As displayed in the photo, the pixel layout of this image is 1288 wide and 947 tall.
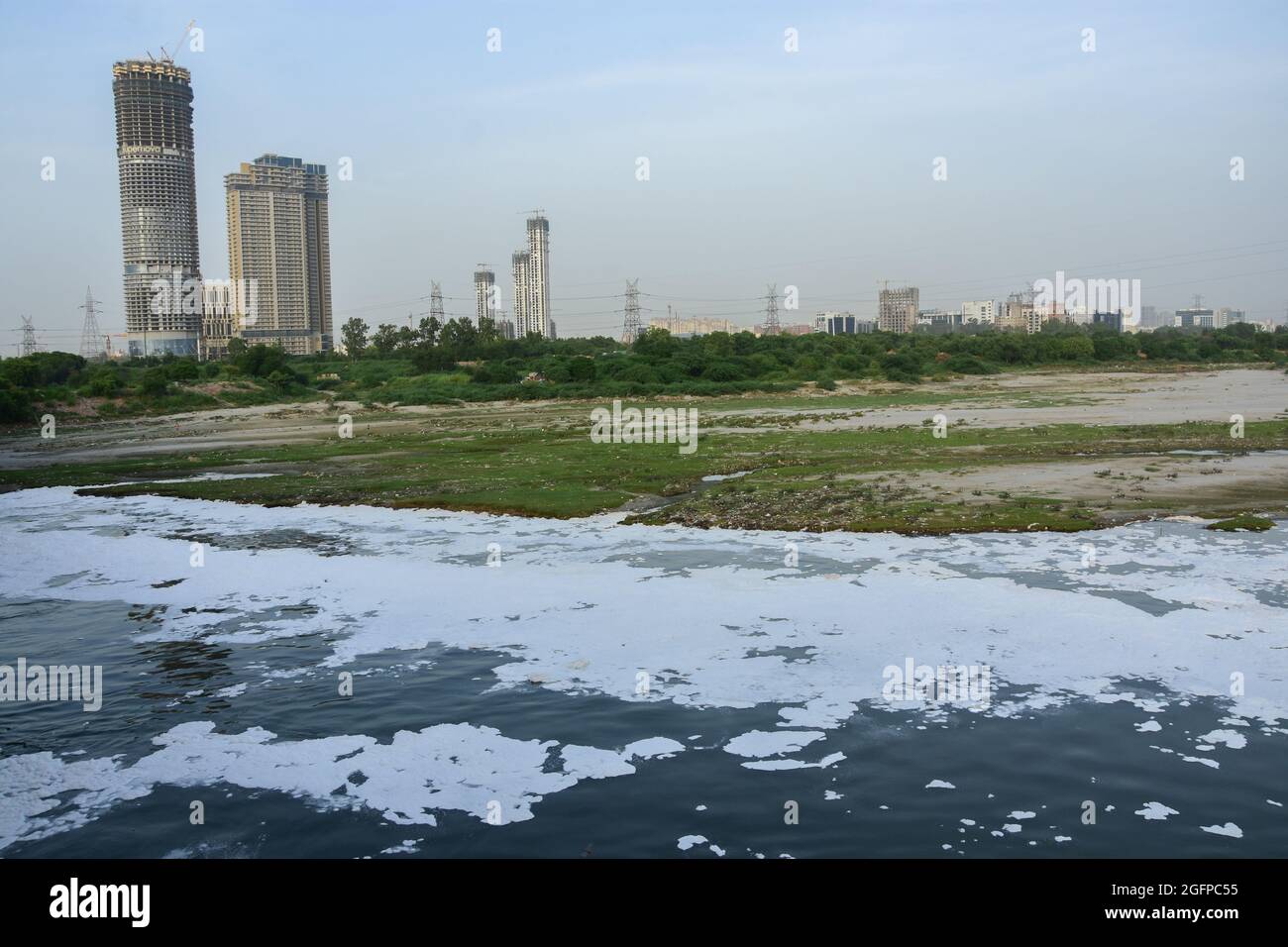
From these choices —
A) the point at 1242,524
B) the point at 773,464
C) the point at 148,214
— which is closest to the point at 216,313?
the point at 148,214

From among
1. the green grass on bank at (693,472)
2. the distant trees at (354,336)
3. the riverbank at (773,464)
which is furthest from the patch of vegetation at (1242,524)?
the distant trees at (354,336)

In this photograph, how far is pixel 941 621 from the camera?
13.7m

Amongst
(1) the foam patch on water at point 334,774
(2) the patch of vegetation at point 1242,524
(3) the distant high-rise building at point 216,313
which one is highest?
(3) the distant high-rise building at point 216,313

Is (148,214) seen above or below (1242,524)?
above

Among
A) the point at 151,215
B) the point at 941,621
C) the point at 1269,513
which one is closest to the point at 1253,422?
the point at 1269,513

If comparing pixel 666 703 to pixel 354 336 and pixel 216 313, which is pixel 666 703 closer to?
pixel 354 336

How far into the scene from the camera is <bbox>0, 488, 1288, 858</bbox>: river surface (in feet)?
26.9

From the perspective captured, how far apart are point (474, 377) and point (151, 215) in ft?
479

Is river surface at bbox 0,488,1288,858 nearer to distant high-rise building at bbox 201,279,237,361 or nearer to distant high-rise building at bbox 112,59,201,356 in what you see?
distant high-rise building at bbox 201,279,237,361

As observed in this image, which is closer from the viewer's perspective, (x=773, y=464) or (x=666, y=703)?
(x=666, y=703)

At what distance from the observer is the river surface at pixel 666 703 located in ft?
26.9

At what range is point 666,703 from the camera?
11070 millimetres

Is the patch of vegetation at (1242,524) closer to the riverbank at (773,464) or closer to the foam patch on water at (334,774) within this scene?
the riverbank at (773,464)

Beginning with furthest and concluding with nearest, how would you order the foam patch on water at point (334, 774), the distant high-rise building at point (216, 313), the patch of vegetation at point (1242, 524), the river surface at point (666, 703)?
the distant high-rise building at point (216, 313) → the patch of vegetation at point (1242, 524) → the foam patch on water at point (334, 774) → the river surface at point (666, 703)
